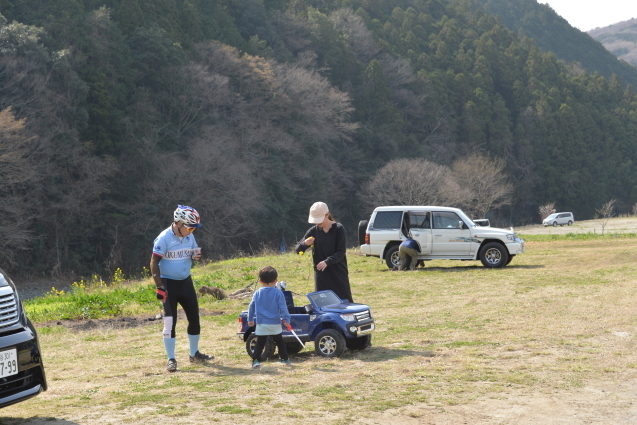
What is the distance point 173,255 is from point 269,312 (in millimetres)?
1267

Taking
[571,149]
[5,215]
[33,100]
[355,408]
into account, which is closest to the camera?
[355,408]

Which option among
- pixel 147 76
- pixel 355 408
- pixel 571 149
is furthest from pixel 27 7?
pixel 571 149

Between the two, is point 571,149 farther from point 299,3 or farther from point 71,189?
point 71,189

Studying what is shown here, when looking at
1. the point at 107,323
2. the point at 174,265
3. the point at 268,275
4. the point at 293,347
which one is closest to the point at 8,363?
the point at 174,265

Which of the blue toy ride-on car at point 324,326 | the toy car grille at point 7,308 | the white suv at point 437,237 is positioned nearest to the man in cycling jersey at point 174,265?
the blue toy ride-on car at point 324,326

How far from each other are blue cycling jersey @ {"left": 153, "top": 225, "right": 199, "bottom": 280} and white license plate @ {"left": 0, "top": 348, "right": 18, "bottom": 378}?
8.93 feet

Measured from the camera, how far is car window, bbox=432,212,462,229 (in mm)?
21219

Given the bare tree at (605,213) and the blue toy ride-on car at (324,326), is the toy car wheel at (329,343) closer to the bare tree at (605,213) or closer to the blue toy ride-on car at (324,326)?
the blue toy ride-on car at (324,326)

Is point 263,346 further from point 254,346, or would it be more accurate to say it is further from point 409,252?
point 409,252

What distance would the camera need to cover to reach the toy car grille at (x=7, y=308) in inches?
240

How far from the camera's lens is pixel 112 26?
150 ft

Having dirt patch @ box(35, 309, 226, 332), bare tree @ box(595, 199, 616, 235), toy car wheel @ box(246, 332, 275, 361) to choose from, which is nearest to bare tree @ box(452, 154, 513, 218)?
bare tree @ box(595, 199, 616, 235)

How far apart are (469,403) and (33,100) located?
3493 centimetres

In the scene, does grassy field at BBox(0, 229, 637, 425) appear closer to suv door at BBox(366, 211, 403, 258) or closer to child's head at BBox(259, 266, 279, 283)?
child's head at BBox(259, 266, 279, 283)
